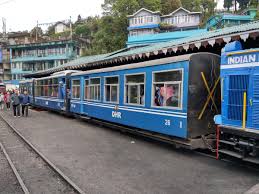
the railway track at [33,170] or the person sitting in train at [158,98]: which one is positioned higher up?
the person sitting in train at [158,98]

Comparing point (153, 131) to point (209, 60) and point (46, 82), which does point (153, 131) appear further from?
point (46, 82)

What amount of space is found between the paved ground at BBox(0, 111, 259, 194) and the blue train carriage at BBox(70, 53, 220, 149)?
68 centimetres

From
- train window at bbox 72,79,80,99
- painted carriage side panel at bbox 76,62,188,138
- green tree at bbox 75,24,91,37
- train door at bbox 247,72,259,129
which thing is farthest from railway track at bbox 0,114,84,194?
green tree at bbox 75,24,91,37

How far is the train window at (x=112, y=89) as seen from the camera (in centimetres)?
1310

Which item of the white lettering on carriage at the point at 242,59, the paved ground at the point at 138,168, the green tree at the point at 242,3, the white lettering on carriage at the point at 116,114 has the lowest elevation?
the paved ground at the point at 138,168

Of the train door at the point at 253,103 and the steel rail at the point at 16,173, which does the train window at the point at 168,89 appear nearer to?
the train door at the point at 253,103

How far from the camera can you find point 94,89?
15500 millimetres

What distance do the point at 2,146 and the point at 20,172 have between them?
3645 millimetres

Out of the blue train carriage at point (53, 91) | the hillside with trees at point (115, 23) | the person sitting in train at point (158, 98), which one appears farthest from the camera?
the hillside with trees at point (115, 23)

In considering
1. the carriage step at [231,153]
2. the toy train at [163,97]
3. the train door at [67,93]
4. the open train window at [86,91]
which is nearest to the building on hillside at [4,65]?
the train door at [67,93]

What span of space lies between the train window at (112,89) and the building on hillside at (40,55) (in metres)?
49.3

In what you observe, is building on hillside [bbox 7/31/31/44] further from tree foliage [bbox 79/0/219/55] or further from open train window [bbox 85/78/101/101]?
open train window [bbox 85/78/101/101]

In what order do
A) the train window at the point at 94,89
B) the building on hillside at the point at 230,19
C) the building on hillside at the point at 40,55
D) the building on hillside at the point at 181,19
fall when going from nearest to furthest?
1. the train window at the point at 94,89
2. the building on hillside at the point at 230,19
3. the building on hillside at the point at 181,19
4. the building on hillside at the point at 40,55

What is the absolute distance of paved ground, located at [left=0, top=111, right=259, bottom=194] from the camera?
6430 millimetres
